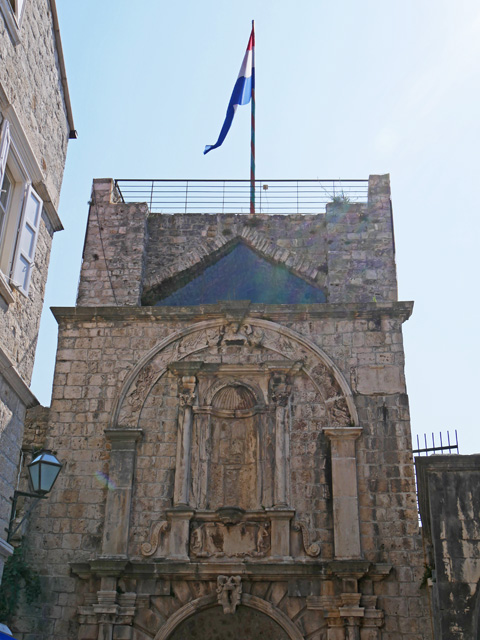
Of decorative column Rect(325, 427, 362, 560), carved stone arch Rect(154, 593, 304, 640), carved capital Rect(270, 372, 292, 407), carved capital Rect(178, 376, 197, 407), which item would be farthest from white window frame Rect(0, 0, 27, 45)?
carved stone arch Rect(154, 593, 304, 640)

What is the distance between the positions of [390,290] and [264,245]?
2.23 metres

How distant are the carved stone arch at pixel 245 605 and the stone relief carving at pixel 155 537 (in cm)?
87

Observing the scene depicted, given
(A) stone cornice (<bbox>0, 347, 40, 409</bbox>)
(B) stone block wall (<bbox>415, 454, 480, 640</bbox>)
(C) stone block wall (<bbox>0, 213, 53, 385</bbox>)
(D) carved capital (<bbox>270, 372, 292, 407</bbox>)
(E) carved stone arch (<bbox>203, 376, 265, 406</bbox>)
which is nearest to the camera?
(A) stone cornice (<bbox>0, 347, 40, 409</bbox>)

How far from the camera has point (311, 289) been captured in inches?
520

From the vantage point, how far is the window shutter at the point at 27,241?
8079 mm

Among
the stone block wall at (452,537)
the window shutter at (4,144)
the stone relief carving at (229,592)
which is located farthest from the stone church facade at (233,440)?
the window shutter at (4,144)

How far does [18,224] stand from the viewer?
8.18m

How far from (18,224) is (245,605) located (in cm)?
576

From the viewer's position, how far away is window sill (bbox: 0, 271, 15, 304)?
7.61m

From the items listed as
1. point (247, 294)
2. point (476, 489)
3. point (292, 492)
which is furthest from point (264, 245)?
point (476, 489)

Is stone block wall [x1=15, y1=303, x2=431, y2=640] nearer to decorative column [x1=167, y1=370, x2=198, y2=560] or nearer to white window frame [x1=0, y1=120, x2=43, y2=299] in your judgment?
decorative column [x1=167, y1=370, x2=198, y2=560]

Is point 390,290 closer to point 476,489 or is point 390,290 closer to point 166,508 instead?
point 476,489

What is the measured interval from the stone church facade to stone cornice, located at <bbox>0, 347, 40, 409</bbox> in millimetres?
3245

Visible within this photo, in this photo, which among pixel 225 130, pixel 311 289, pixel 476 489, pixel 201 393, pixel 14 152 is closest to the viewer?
pixel 14 152
